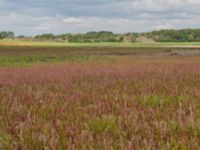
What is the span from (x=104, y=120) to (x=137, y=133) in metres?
0.58

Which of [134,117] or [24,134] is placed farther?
[134,117]

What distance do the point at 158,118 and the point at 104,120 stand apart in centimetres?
63

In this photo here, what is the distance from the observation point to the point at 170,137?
3.52 m

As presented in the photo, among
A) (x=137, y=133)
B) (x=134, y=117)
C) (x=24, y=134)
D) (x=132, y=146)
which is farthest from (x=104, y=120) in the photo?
(x=132, y=146)

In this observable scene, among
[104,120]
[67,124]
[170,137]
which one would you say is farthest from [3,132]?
[170,137]

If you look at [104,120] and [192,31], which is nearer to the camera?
[104,120]

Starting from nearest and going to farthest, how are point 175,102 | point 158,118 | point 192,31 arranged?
1. point 158,118
2. point 175,102
3. point 192,31

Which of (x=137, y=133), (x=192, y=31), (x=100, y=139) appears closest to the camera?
(x=100, y=139)

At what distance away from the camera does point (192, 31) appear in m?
157

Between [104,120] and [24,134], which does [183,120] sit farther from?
[24,134]

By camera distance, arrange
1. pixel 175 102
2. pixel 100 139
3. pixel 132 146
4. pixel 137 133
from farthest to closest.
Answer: pixel 175 102
pixel 137 133
pixel 100 139
pixel 132 146

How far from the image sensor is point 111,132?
3814mm

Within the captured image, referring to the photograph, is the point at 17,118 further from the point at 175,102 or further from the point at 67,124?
the point at 175,102

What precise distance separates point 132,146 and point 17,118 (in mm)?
2017
